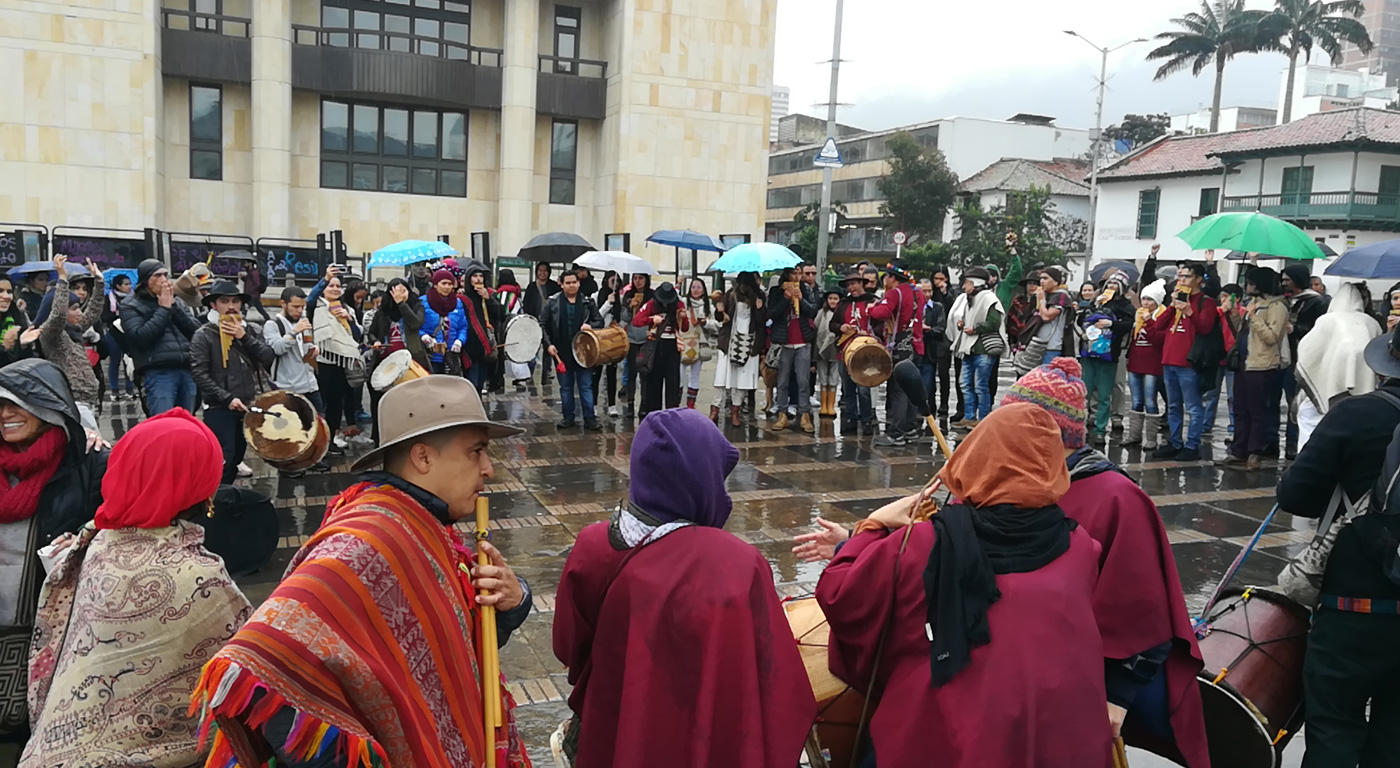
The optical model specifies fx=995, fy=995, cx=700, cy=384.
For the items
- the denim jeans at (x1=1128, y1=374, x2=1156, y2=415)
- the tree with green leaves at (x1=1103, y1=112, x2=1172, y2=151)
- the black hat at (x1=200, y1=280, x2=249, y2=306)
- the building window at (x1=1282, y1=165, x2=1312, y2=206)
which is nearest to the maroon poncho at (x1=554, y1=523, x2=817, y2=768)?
the black hat at (x1=200, y1=280, x2=249, y2=306)

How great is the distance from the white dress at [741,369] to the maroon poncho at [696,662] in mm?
9271

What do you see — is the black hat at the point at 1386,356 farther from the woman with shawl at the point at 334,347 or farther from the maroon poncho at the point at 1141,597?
the woman with shawl at the point at 334,347

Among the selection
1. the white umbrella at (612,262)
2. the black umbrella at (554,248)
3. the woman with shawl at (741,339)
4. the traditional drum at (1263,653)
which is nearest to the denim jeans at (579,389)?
the woman with shawl at (741,339)

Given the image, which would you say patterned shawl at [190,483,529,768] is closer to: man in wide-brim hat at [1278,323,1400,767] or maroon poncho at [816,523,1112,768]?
maroon poncho at [816,523,1112,768]

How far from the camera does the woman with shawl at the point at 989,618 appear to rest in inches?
99.7

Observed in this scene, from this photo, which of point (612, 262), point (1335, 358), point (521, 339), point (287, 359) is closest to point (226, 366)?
point (287, 359)

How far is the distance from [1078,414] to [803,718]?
55.7 inches

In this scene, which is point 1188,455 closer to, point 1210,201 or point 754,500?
point 754,500

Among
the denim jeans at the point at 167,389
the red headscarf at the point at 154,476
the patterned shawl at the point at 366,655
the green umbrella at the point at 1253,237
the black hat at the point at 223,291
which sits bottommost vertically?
the denim jeans at the point at 167,389

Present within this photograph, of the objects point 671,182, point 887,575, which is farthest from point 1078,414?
point 671,182

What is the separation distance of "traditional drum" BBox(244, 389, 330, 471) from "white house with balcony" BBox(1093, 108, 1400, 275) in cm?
3525

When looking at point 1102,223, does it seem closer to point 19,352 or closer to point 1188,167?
point 1188,167

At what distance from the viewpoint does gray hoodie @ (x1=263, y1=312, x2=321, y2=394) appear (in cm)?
902

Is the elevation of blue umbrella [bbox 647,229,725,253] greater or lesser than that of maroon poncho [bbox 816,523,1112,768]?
greater
